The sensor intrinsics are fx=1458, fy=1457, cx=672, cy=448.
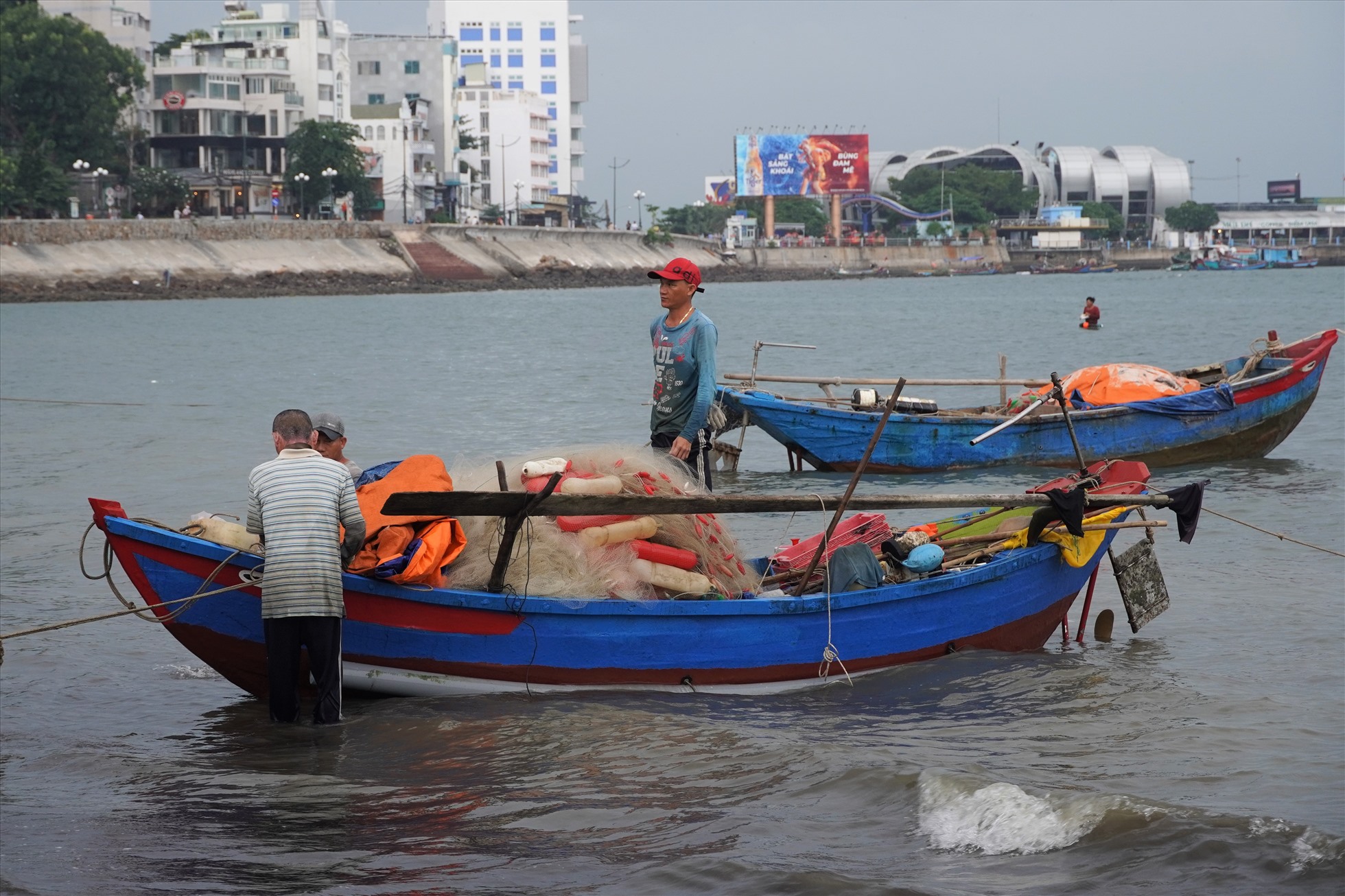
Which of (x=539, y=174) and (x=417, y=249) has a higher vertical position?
(x=539, y=174)

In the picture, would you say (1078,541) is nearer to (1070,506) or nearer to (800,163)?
(1070,506)

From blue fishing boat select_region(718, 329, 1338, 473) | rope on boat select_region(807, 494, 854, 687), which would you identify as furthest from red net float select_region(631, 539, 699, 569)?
blue fishing boat select_region(718, 329, 1338, 473)

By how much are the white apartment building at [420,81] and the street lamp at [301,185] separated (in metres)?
20.3

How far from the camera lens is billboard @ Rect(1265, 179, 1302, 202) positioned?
182 m

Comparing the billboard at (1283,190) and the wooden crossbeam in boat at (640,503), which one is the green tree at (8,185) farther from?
the billboard at (1283,190)

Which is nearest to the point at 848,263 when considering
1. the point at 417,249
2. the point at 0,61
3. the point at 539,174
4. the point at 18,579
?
the point at 539,174

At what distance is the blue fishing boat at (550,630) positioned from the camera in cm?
681

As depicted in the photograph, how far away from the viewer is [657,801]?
250 inches

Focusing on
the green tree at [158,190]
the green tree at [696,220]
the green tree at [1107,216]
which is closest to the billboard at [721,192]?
the green tree at [696,220]

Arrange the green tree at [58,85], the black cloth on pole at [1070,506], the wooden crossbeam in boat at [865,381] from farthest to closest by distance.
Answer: the green tree at [58,85] → the wooden crossbeam in boat at [865,381] → the black cloth on pole at [1070,506]

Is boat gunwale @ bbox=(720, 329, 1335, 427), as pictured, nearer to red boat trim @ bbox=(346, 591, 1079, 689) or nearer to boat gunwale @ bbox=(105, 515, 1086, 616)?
red boat trim @ bbox=(346, 591, 1079, 689)

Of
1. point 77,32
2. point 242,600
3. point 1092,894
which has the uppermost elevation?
point 77,32

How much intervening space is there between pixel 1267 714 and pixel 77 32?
269ft

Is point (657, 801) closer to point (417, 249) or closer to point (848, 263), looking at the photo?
point (417, 249)
